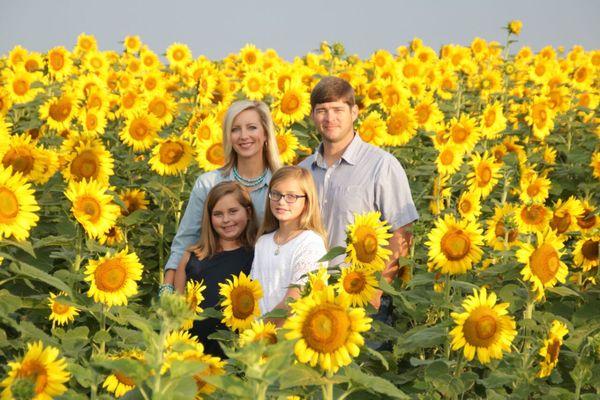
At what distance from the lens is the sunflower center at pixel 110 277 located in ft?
12.4

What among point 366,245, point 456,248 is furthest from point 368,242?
point 456,248

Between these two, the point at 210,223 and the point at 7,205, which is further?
the point at 210,223

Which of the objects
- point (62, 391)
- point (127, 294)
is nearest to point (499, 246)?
point (127, 294)

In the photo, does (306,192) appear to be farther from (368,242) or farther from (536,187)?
(536,187)

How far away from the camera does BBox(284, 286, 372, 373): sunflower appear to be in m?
2.49

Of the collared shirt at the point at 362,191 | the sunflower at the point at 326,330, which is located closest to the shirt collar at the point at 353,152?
the collared shirt at the point at 362,191

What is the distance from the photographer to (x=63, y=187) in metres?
4.46

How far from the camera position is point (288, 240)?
169 inches

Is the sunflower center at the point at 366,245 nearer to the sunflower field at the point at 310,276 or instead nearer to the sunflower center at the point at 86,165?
the sunflower field at the point at 310,276

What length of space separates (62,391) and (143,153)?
538cm

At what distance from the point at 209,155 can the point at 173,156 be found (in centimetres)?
28

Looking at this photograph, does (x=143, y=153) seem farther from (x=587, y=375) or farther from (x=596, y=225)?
(x=587, y=375)

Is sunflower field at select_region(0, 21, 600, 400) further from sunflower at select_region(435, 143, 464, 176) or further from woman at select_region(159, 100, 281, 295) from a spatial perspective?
woman at select_region(159, 100, 281, 295)

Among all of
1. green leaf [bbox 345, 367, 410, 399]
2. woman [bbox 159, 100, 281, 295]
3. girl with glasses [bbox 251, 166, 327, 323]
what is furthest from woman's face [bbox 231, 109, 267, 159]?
green leaf [bbox 345, 367, 410, 399]
